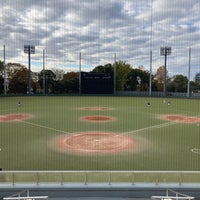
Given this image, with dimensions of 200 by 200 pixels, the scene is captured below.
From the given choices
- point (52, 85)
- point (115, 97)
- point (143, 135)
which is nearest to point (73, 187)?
point (143, 135)

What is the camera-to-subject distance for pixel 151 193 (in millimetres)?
6473

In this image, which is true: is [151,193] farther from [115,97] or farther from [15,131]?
[115,97]

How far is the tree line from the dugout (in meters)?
1.48

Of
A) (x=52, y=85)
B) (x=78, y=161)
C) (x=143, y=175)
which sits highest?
(x=52, y=85)

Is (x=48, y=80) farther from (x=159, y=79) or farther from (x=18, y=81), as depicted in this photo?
(x=159, y=79)

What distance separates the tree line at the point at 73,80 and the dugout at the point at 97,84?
1483mm

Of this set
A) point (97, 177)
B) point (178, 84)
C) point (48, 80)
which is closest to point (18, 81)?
point (48, 80)

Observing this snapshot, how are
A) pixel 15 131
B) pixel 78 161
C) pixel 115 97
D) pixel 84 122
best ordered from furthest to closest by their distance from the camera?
pixel 115 97
pixel 84 122
pixel 15 131
pixel 78 161

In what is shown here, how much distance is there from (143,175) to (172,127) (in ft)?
41.9

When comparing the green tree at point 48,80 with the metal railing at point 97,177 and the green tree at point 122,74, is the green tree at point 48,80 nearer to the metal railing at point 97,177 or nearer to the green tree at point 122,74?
the green tree at point 122,74

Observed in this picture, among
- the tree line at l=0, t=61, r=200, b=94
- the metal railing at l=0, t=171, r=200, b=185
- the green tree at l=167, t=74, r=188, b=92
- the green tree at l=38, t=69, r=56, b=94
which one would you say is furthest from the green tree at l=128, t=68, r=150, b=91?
the metal railing at l=0, t=171, r=200, b=185

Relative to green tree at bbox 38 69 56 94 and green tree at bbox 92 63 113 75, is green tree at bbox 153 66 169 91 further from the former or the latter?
green tree at bbox 38 69 56 94

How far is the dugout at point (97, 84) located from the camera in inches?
1849

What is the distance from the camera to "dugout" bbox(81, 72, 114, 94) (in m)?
47.0
